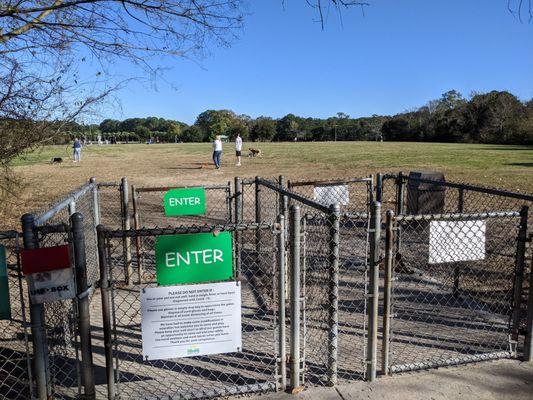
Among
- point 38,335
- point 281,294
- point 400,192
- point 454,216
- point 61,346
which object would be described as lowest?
point 61,346

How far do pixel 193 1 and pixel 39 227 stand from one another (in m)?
2.93

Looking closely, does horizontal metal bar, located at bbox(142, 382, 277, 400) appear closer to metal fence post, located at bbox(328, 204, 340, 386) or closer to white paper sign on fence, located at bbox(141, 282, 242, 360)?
white paper sign on fence, located at bbox(141, 282, 242, 360)

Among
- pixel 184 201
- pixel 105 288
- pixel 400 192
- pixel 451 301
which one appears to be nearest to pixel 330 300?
pixel 105 288

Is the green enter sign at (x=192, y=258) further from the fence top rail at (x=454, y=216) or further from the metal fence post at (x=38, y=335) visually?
the fence top rail at (x=454, y=216)

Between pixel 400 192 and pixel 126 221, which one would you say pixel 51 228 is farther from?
pixel 400 192

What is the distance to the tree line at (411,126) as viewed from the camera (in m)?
71.9

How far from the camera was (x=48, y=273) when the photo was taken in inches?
114

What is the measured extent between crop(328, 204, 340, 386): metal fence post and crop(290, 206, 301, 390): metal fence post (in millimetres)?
273

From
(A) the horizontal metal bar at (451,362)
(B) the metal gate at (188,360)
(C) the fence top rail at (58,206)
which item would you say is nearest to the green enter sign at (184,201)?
(C) the fence top rail at (58,206)

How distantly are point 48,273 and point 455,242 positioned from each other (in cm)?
339

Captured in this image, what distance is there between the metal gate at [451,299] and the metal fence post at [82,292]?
2232 mm

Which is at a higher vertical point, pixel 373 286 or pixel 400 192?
pixel 400 192

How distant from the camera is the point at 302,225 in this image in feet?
12.4

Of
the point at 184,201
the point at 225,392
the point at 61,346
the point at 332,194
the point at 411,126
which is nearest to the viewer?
the point at 225,392
